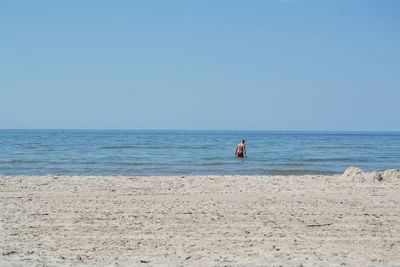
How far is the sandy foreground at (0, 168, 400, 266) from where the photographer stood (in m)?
6.28

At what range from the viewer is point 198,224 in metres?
8.25

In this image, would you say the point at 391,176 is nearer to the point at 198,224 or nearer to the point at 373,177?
the point at 373,177

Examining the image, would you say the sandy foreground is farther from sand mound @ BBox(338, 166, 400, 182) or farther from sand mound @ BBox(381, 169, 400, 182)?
sand mound @ BBox(381, 169, 400, 182)

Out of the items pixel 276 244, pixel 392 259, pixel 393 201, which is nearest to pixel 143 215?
pixel 276 244

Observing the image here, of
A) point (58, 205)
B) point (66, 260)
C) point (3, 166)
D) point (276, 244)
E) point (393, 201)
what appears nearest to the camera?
point (66, 260)

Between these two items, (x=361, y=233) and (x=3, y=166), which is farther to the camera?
(x=3, y=166)

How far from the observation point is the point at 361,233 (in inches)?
303

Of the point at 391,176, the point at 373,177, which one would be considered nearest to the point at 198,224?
the point at 373,177

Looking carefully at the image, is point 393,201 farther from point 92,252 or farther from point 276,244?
point 92,252

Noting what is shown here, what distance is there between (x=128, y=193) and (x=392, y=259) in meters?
7.03

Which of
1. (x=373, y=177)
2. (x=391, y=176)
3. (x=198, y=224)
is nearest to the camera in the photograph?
(x=198, y=224)

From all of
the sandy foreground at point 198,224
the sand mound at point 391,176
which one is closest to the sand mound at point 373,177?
the sand mound at point 391,176

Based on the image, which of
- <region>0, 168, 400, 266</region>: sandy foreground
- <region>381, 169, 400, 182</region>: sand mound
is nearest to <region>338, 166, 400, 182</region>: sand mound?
<region>381, 169, 400, 182</region>: sand mound

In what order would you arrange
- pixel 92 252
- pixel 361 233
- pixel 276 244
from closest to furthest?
1. pixel 92 252
2. pixel 276 244
3. pixel 361 233
